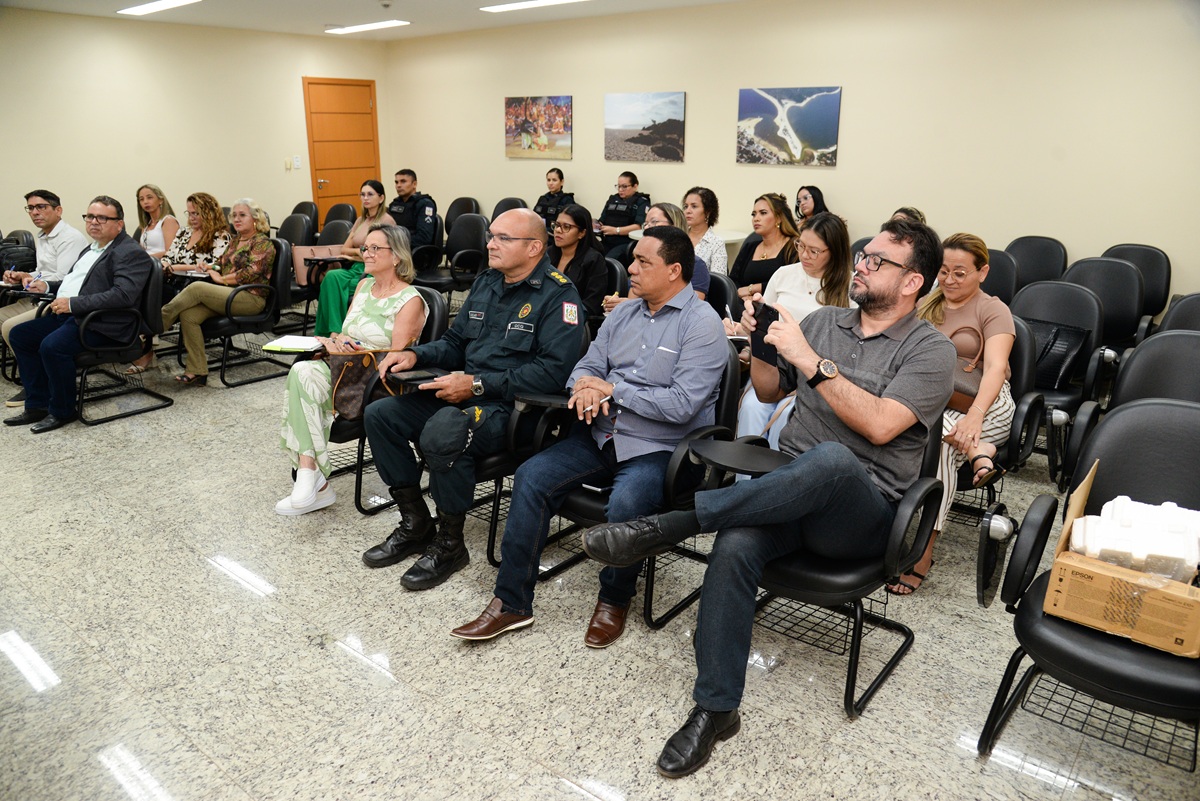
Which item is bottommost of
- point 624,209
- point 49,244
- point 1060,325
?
point 1060,325

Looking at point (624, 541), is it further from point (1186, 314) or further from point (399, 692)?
point (1186, 314)

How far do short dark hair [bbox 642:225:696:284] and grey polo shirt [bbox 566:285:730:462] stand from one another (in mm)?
102

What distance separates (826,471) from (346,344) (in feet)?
7.07

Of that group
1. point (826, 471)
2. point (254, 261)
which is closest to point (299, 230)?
point (254, 261)

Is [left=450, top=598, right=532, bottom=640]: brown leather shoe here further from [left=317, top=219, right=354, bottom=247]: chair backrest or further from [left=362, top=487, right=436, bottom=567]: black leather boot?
[left=317, top=219, right=354, bottom=247]: chair backrest

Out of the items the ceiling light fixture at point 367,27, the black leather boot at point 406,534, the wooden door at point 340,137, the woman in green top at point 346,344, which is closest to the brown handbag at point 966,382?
the black leather boot at point 406,534

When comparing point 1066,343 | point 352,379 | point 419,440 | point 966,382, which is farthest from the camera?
point 1066,343

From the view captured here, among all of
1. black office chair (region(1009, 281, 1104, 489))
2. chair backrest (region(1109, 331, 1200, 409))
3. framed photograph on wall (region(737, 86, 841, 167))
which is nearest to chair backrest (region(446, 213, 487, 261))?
framed photograph on wall (region(737, 86, 841, 167))

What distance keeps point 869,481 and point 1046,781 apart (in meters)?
0.85

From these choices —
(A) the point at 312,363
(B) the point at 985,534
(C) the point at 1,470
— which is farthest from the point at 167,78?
(B) the point at 985,534

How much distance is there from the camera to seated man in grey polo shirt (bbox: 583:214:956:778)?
6.60 ft

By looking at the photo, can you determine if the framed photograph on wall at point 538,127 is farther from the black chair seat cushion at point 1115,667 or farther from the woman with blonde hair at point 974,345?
the black chair seat cushion at point 1115,667

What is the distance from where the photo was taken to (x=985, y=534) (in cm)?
196

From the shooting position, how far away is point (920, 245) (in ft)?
7.30
